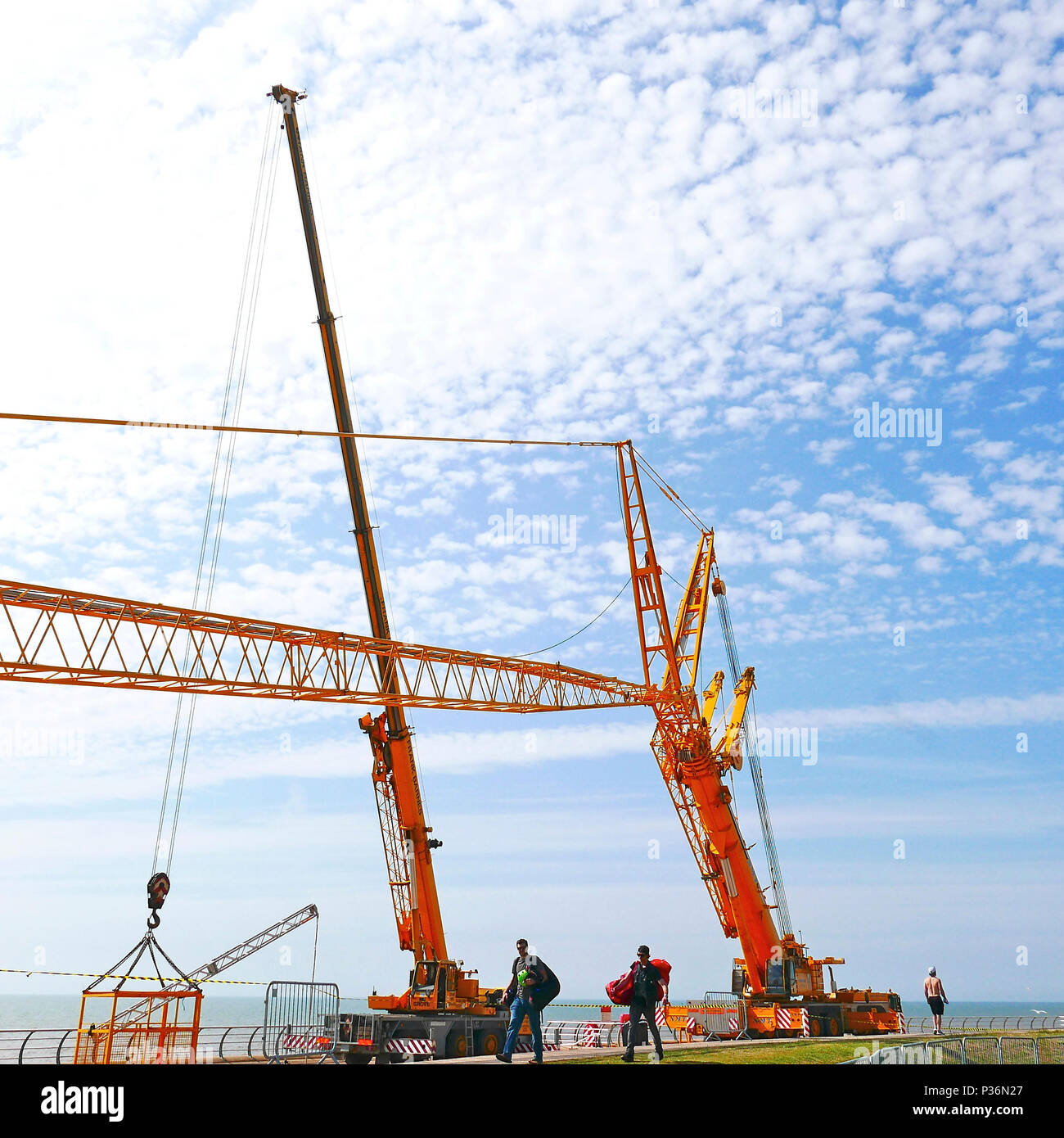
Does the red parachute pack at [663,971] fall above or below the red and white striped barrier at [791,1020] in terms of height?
above

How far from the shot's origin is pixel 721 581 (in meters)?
45.5

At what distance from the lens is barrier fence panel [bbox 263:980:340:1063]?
72.2 ft

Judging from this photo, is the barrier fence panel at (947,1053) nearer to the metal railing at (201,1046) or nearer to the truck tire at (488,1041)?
the metal railing at (201,1046)

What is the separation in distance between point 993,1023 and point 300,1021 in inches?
941

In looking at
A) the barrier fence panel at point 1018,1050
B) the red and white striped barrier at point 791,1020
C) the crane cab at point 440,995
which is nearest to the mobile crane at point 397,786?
the crane cab at point 440,995

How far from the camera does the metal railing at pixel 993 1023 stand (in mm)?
35219

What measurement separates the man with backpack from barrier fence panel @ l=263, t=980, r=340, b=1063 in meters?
6.62

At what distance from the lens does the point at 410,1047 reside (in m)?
27.7

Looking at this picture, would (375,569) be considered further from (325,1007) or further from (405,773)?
(325,1007)

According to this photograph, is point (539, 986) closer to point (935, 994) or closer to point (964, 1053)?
point (964, 1053)

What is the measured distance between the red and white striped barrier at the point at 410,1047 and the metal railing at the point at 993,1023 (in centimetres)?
1668

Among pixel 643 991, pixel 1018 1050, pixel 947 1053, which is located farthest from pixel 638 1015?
pixel 1018 1050

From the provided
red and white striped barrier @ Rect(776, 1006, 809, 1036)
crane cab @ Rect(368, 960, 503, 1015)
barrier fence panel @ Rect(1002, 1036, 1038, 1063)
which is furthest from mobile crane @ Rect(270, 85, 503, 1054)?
barrier fence panel @ Rect(1002, 1036, 1038, 1063)
